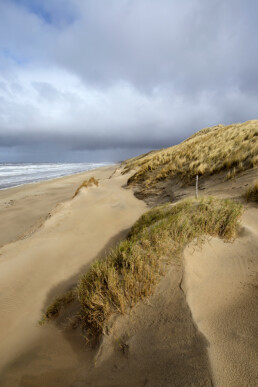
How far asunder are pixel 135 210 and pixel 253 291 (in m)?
5.99

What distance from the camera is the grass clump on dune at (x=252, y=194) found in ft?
17.5

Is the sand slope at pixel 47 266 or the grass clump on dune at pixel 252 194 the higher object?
the grass clump on dune at pixel 252 194

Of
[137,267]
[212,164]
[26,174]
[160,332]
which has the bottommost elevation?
[160,332]

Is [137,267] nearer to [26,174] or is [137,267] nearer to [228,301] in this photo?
[228,301]

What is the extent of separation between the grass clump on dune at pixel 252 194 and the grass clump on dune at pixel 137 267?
171cm

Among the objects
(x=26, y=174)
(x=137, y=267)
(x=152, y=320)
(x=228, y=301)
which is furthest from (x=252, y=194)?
(x=26, y=174)

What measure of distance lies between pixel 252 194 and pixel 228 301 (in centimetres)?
414

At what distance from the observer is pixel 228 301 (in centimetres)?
235

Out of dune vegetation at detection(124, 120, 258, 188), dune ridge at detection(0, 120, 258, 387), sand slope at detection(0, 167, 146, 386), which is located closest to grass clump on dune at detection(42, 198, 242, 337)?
dune ridge at detection(0, 120, 258, 387)

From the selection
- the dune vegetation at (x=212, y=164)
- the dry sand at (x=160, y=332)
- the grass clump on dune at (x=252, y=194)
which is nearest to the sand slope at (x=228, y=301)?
the dry sand at (x=160, y=332)

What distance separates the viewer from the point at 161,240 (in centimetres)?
326

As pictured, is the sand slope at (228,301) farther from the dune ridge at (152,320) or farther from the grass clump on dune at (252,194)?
the grass clump on dune at (252,194)

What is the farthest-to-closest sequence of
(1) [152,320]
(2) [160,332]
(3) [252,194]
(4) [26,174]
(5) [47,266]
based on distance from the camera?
(4) [26,174] < (3) [252,194] < (5) [47,266] < (1) [152,320] < (2) [160,332]

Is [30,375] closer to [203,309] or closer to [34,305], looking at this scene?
[34,305]
